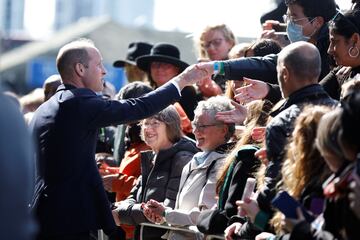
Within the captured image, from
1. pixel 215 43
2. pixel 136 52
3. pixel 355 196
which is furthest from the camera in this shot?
pixel 136 52

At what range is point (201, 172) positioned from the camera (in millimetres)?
8305

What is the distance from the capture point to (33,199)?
757 centimetres

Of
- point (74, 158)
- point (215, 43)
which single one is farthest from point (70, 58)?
point (215, 43)

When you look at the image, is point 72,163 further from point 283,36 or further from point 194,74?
point 283,36

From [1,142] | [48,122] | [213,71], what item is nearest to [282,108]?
[213,71]

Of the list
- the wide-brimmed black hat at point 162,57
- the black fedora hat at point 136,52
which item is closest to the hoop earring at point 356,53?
the wide-brimmed black hat at point 162,57

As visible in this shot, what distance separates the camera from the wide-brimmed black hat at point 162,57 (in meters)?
10.9

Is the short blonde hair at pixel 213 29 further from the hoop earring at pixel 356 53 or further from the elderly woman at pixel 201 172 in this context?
the hoop earring at pixel 356 53

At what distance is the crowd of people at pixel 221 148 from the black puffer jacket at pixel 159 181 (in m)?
0.01

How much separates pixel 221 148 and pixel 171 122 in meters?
0.76

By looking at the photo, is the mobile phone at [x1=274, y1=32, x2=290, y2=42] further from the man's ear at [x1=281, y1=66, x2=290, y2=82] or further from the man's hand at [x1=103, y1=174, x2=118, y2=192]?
the man's ear at [x1=281, y1=66, x2=290, y2=82]

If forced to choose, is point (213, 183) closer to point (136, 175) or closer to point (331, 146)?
point (136, 175)

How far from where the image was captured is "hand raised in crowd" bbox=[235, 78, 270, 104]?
7617mm

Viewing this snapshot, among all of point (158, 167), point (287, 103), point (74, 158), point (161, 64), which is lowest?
point (158, 167)
